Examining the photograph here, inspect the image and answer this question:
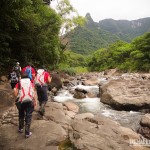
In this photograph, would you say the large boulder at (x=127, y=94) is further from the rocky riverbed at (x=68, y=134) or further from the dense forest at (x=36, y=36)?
the dense forest at (x=36, y=36)

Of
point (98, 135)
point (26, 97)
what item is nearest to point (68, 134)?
point (98, 135)

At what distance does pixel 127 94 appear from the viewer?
40.5ft

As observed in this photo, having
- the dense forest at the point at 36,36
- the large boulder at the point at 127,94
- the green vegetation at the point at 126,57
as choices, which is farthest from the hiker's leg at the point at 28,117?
the green vegetation at the point at 126,57

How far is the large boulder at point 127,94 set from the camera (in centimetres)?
1142

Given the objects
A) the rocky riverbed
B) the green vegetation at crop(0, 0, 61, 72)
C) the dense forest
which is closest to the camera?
the rocky riverbed

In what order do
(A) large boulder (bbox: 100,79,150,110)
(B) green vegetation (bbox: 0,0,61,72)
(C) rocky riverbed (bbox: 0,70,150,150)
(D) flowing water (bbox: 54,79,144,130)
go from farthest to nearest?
(B) green vegetation (bbox: 0,0,61,72)
(A) large boulder (bbox: 100,79,150,110)
(D) flowing water (bbox: 54,79,144,130)
(C) rocky riverbed (bbox: 0,70,150,150)

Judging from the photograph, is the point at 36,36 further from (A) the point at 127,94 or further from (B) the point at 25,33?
(A) the point at 127,94

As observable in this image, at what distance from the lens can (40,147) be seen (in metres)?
5.58

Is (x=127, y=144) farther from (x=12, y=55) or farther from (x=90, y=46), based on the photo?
(x=90, y=46)

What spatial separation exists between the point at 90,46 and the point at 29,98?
371ft

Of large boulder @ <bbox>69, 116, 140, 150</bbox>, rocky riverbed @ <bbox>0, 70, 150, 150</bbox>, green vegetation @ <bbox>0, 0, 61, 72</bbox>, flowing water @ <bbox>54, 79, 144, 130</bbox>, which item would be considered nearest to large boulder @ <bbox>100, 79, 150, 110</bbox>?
flowing water @ <bbox>54, 79, 144, 130</bbox>

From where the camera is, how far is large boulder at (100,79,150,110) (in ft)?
37.5

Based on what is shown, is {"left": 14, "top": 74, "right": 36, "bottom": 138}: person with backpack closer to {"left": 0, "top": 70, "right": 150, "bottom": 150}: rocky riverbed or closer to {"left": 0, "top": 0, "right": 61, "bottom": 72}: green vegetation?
{"left": 0, "top": 70, "right": 150, "bottom": 150}: rocky riverbed

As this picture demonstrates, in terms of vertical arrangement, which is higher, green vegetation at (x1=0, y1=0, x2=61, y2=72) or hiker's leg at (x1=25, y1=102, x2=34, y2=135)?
green vegetation at (x1=0, y1=0, x2=61, y2=72)
